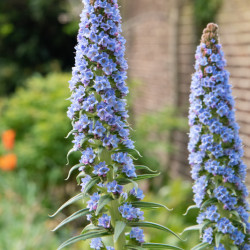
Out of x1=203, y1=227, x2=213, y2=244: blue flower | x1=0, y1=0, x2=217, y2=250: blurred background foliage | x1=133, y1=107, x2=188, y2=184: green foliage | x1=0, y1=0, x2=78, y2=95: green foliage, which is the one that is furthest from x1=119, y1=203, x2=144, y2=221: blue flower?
x1=0, y1=0, x2=78, y2=95: green foliage

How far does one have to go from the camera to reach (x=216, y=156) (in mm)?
1508

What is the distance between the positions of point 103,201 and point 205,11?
5575mm

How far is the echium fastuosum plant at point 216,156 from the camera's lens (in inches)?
59.2

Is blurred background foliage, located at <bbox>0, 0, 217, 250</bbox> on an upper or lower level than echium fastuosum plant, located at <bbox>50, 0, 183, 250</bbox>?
upper

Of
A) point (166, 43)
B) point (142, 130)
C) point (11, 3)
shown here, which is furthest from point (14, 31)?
point (142, 130)

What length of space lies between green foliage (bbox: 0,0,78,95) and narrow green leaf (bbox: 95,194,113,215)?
42.4ft

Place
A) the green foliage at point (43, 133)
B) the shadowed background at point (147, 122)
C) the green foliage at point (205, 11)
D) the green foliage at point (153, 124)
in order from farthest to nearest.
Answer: the green foliage at point (153, 124)
the green foliage at point (43, 133)
the green foliage at point (205, 11)
the shadowed background at point (147, 122)

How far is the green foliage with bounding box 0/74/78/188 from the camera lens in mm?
6883

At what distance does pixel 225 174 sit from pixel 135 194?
30cm

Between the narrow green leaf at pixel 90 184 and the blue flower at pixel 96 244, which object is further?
the blue flower at pixel 96 244

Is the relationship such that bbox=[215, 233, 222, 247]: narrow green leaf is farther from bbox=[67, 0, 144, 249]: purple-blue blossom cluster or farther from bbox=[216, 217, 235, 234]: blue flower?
bbox=[67, 0, 144, 249]: purple-blue blossom cluster

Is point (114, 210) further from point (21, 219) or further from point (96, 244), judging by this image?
point (21, 219)

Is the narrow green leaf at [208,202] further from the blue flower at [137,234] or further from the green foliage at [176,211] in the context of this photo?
the green foliage at [176,211]

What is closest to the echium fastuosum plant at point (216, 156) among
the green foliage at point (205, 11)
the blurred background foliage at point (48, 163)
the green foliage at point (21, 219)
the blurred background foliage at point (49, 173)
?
the blurred background foliage at point (49, 173)
